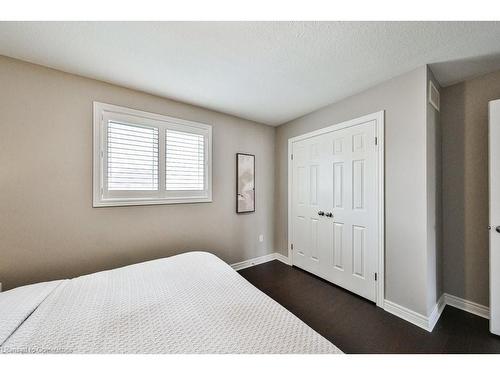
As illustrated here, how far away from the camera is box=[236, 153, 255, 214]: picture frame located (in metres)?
2.82

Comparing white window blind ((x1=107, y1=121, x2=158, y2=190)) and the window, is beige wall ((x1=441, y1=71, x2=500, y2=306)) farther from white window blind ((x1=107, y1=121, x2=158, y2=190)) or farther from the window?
white window blind ((x1=107, y1=121, x2=158, y2=190))

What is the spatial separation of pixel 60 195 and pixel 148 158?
0.81m

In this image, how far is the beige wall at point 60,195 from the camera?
1541 mm

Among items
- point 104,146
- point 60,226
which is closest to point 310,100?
point 104,146

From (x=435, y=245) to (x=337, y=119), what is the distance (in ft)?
5.39

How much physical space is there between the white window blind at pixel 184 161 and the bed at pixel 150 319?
124cm

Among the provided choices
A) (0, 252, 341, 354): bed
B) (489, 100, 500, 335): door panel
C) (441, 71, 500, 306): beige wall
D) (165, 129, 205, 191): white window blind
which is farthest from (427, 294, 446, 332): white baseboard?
(165, 129, 205, 191): white window blind

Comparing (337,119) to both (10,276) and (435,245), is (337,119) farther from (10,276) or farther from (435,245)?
(10,276)

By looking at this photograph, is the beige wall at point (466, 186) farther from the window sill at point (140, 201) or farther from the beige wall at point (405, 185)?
the window sill at point (140, 201)

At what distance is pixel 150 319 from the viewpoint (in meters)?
0.91

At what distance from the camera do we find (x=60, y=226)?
1.71m

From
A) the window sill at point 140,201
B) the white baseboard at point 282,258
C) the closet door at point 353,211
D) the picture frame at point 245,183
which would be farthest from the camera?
the white baseboard at point 282,258

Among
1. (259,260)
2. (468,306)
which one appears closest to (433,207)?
(468,306)

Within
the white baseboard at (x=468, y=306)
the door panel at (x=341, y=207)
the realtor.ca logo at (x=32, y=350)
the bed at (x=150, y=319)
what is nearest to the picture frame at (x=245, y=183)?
→ the door panel at (x=341, y=207)
